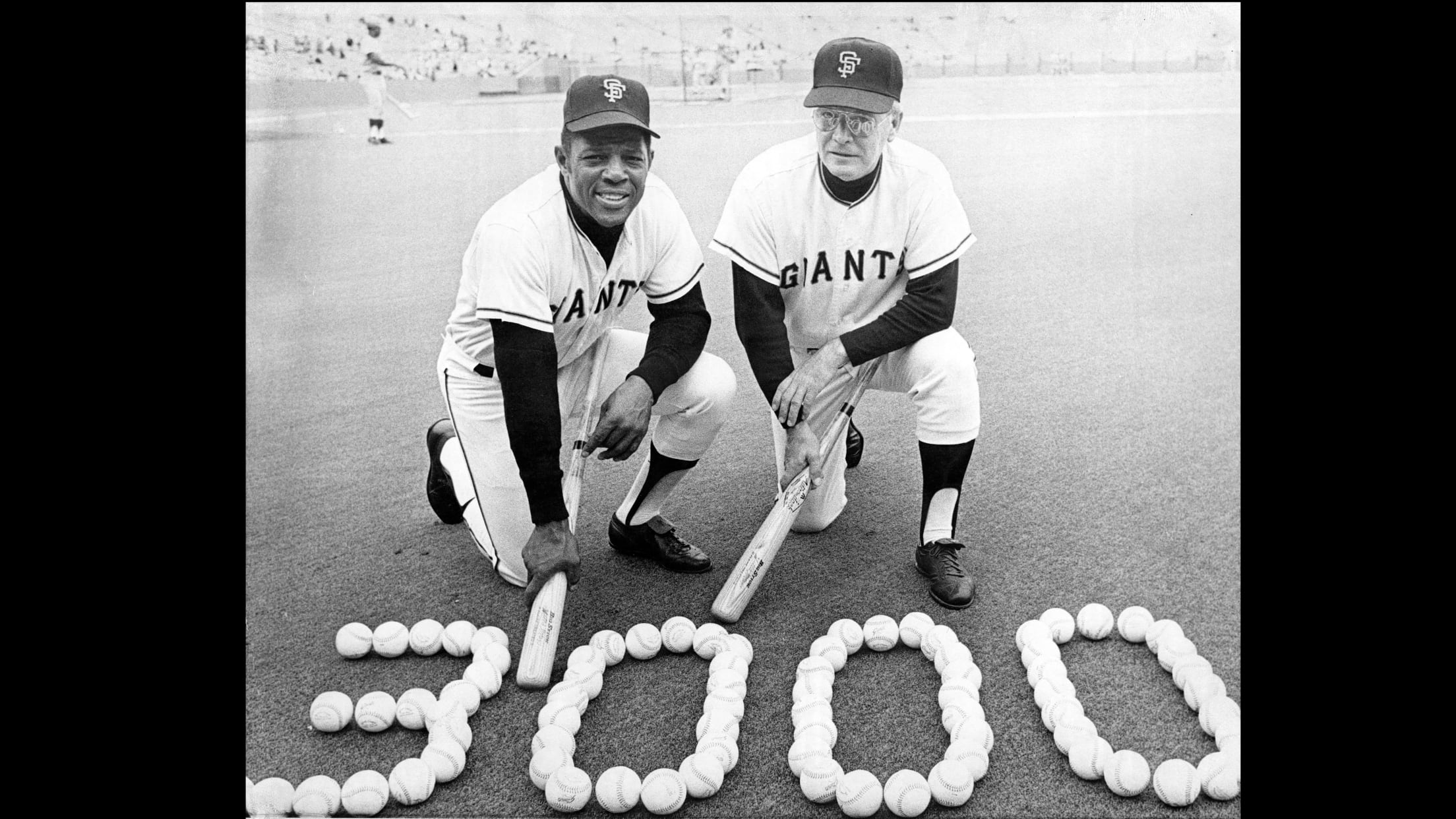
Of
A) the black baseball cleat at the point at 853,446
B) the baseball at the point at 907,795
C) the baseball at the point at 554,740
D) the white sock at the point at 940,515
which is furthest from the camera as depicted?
the black baseball cleat at the point at 853,446

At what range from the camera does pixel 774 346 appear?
2.22 meters

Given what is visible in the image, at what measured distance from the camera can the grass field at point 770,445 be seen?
2004 mm

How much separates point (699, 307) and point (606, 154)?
38 centimetres

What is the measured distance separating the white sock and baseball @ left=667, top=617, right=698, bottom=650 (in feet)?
1.73

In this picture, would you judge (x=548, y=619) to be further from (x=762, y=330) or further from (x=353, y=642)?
(x=762, y=330)

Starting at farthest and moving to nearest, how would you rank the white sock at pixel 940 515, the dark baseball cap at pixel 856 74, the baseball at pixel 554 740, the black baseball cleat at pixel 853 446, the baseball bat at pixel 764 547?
the black baseball cleat at pixel 853 446
the white sock at pixel 940 515
the baseball bat at pixel 764 547
the dark baseball cap at pixel 856 74
the baseball at pixel 554 740

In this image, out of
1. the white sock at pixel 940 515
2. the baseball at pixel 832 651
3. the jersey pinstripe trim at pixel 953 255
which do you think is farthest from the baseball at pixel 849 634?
the jersey pinstripe trim at pixel 953 255

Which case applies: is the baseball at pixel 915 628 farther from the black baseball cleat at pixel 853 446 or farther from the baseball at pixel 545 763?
the baseball at pixel 545 763

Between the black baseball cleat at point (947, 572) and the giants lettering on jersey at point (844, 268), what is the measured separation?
563mm
